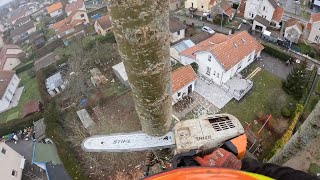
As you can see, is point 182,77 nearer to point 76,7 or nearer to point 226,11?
point 226,11

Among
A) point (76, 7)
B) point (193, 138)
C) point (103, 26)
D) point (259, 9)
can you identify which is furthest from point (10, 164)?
point (76, 7)

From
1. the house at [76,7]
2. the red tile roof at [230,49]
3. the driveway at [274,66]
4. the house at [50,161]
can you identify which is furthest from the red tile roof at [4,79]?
the driveway at [274,66]

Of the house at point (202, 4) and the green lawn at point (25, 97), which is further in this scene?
→ the house at point (202, 4)

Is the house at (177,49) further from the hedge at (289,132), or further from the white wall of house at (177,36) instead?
the hedge at (289,132)

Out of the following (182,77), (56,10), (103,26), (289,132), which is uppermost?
(103,26)

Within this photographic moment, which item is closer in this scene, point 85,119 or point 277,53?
point 85,119

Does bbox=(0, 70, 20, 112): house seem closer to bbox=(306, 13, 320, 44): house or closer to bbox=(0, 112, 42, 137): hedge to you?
bbox=(0, 112, 42, 137): hedge

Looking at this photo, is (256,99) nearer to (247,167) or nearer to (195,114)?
(195,114)
